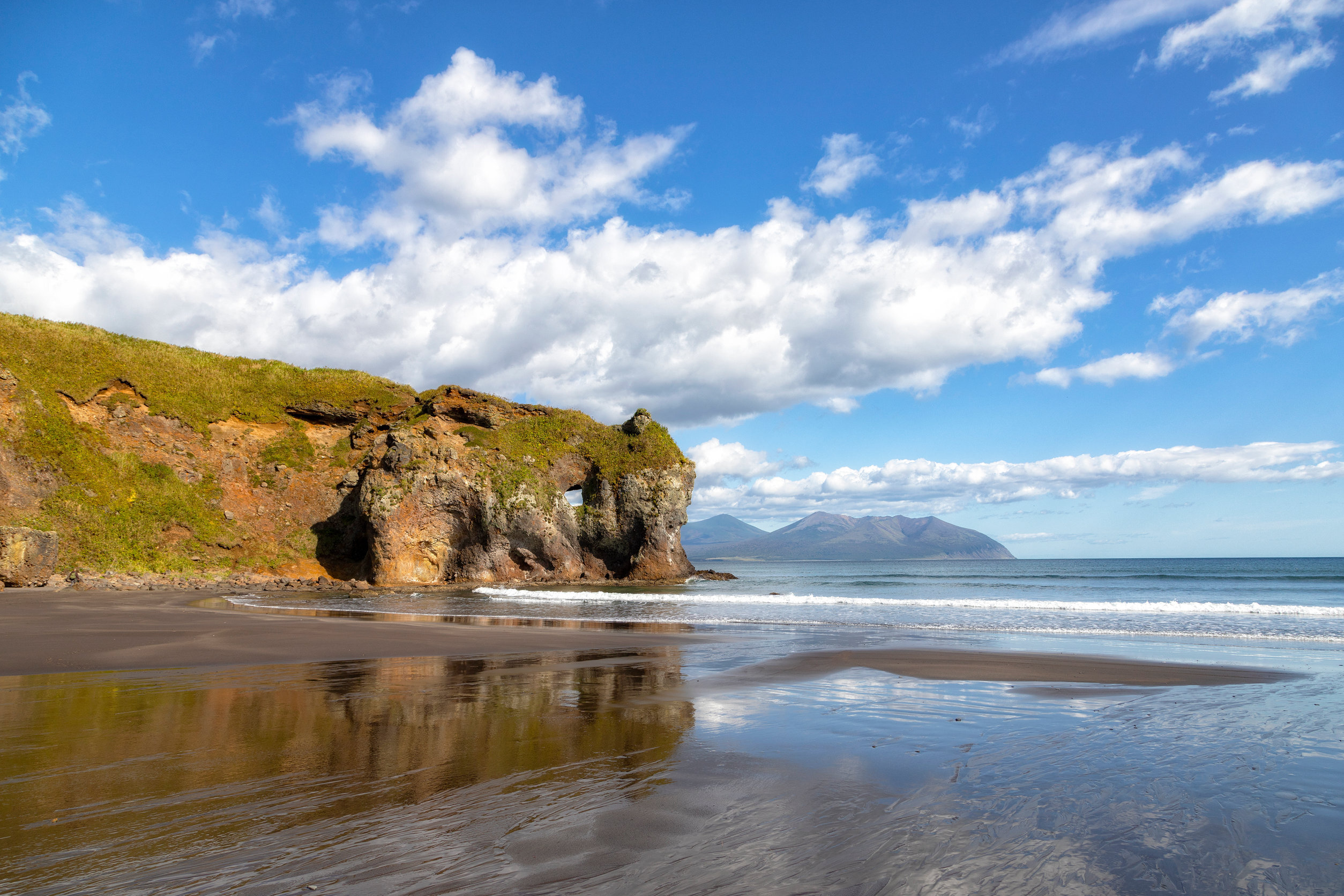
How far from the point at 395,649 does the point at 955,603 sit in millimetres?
20750

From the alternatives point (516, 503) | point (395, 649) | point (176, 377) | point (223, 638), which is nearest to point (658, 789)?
point (395, 649)

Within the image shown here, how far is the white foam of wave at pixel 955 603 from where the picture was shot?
69.7ft

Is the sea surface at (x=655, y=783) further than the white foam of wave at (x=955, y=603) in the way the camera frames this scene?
No

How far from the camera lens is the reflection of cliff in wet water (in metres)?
3.39

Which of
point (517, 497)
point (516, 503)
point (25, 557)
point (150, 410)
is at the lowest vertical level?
point (25, 557)

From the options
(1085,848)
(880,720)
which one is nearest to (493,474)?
(880,720)

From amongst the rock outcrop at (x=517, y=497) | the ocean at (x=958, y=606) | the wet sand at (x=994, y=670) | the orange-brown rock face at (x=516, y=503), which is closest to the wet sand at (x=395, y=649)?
the wet sand at (x=994, y=670)

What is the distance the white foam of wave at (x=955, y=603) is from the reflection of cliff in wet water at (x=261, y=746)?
18167mm

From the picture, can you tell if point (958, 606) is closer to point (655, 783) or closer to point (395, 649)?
point (395, 649)

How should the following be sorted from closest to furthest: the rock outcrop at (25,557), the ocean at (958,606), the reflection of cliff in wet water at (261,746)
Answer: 1. the reflection of cliff in wet water at (261,746)
2. the ocean at (958,606)
3. the rock outcrop at (25,557)

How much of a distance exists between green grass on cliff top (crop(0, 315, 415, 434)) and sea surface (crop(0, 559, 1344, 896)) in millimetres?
38000

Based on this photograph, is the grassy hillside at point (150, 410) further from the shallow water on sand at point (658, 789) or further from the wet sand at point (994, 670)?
the wet sand at point (994, 670)

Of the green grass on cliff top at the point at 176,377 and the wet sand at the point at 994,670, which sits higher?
the green grass on cliff top at the point at 176,377

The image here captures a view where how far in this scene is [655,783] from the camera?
433 centimetres
